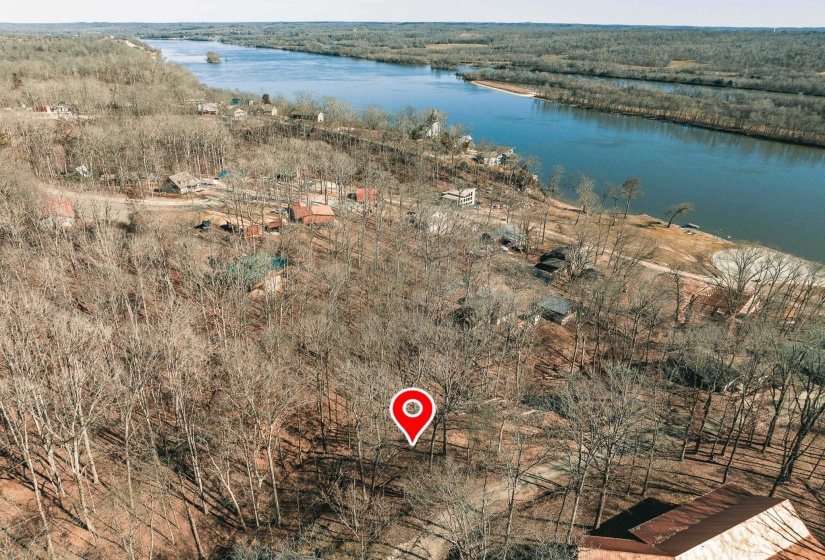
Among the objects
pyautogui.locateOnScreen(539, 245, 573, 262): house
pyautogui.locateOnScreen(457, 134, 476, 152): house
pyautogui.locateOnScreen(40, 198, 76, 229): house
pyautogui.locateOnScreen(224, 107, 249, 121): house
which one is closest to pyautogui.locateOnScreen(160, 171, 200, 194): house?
pyautogui.locateOnScreen(40, 198, 76, 229): house

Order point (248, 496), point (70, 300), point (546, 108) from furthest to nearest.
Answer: point (546, 108) < point (70, 300) < point (248, 496)

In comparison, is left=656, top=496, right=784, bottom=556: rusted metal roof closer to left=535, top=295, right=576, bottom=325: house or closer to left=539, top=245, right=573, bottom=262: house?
left=535, top=295, right=576, bottom=325: house

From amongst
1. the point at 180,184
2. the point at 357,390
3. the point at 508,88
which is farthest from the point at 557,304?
the point at 508,88

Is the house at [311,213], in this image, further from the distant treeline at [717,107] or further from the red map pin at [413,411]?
the distant treeline at [717,107]

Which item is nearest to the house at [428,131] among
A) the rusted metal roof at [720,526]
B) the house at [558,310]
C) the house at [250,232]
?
the house at [250,232]

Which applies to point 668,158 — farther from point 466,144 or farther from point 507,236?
point 507,236

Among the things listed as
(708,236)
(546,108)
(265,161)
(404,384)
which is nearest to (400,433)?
(404,384)

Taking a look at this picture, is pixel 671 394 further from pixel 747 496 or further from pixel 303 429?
pixel 303 429
